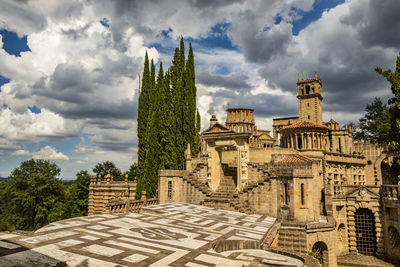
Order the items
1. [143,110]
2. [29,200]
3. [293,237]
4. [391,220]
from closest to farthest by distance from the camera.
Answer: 1. [293,237]
2. [391,220]
3. [29,200]
4. [143,110]

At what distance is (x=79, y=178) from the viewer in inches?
1764

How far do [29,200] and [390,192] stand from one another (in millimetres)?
45257

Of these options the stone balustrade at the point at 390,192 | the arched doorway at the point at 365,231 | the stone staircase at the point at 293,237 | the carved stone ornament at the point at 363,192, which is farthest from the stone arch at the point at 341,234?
the stone staircase at the point at 293,237

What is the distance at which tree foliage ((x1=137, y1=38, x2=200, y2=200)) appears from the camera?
31219mm

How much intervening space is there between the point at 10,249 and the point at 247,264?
26.8 feet

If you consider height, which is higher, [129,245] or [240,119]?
[240,119]

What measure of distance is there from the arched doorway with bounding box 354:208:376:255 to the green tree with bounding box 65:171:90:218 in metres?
38.4

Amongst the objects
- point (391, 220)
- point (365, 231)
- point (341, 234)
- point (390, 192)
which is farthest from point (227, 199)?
point (365, 231)

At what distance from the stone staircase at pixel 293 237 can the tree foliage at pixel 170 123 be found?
48.1ft

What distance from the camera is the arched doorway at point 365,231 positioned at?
93.4 feet

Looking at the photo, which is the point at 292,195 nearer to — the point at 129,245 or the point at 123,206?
the point at 123,206

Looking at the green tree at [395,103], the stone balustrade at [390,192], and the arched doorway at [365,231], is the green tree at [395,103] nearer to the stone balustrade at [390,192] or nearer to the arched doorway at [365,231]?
the stone balustrade at [390,192]

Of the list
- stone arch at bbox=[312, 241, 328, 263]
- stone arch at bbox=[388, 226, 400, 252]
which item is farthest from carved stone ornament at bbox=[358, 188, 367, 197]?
stone arch at bbox=[312, 241, 328, 263]

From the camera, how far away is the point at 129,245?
1063cm
